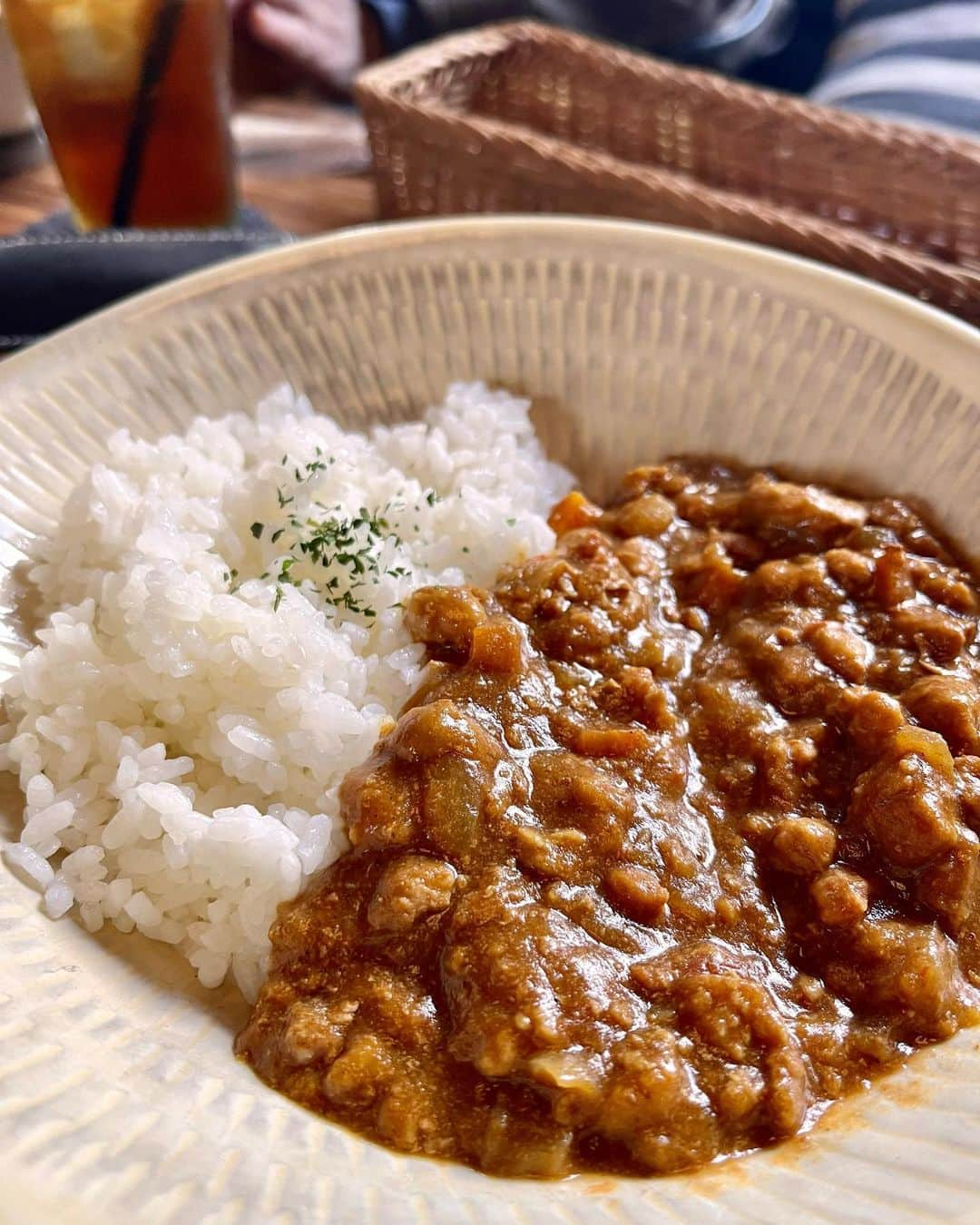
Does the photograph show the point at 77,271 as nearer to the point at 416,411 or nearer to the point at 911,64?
the point at 416,411

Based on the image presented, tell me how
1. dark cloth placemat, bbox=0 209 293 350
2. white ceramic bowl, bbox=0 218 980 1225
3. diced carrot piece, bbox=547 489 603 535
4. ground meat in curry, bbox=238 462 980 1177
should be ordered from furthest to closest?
dark cloth placemat, bbox=0 209 293 350 < diced carrot piece, bbox=547 489 603 535 < ground meat in curry, bbox=238 462 980 1177 < white ceramic bowl, bbox=0 218 980 1225

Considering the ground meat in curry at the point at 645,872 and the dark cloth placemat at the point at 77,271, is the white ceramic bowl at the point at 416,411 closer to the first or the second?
the ground meat in curry at the point at 645,872

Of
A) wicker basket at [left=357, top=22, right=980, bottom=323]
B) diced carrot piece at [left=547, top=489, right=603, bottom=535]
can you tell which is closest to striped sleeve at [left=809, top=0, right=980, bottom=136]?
wicker basket at [left=357, top=22, right=980, bottom=323]

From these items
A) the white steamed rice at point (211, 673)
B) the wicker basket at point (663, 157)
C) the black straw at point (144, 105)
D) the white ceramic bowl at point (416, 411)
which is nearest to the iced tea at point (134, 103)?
the black straw at point (144, 105)

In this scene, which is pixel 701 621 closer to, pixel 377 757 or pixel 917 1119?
pixel 377 757

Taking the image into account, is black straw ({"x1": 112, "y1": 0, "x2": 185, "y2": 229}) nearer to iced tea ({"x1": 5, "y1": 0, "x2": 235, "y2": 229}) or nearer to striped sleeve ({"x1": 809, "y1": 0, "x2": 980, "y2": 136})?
iced tea ({"x1": 5, "y1": 0, "x2": 235, "y2": 229})

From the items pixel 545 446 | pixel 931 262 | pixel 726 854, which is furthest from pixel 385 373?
pixel 726 854

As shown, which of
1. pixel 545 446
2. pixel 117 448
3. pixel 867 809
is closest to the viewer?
pixel 867 809
